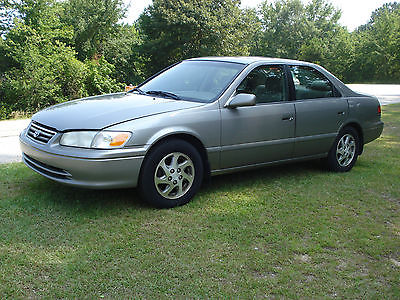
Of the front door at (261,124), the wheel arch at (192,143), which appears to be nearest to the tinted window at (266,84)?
the front door at (261,124)

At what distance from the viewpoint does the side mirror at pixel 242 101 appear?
15.6ft

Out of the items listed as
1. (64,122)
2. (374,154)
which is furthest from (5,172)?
(374,154)

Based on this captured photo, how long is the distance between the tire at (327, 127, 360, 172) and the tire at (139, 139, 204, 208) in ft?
7.55

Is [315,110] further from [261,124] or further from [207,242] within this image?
[207,242]

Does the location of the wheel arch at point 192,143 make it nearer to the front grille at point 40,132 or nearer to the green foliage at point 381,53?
the front grille at point 40,132

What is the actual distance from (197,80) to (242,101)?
0.73m

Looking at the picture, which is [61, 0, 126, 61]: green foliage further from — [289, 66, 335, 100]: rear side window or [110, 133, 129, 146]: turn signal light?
[110, 133, 129, 146]: turn signal light

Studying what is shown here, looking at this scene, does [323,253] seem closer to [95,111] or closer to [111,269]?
[111,269]

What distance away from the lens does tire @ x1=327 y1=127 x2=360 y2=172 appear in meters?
6.04

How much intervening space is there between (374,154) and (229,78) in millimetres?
3661

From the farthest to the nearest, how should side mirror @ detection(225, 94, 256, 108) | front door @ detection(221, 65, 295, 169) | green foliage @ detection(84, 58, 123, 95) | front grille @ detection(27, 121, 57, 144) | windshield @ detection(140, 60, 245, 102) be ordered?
1. green foliage @ detection(84, 58, 123, 95)
2. windshield @ detection(140, 60, 245, 102)
3. front door @ detection(221, 65, 295, 169)
4. side mirror @ detection(225, 94, 256, 108)
5. front grille @ detection(27, 121, 57, 144)

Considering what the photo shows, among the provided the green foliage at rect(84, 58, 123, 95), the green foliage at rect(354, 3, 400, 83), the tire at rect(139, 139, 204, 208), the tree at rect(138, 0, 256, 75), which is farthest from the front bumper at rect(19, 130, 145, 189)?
the green foliage at rect(354, 3, 400, 83)

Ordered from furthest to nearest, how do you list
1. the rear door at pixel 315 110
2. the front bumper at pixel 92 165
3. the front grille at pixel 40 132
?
1. the rear door at pixel 315 110
2. the front grille at pixel 40 132
3. the front bumper at pixel 92 165

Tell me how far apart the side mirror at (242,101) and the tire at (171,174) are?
68 cm
